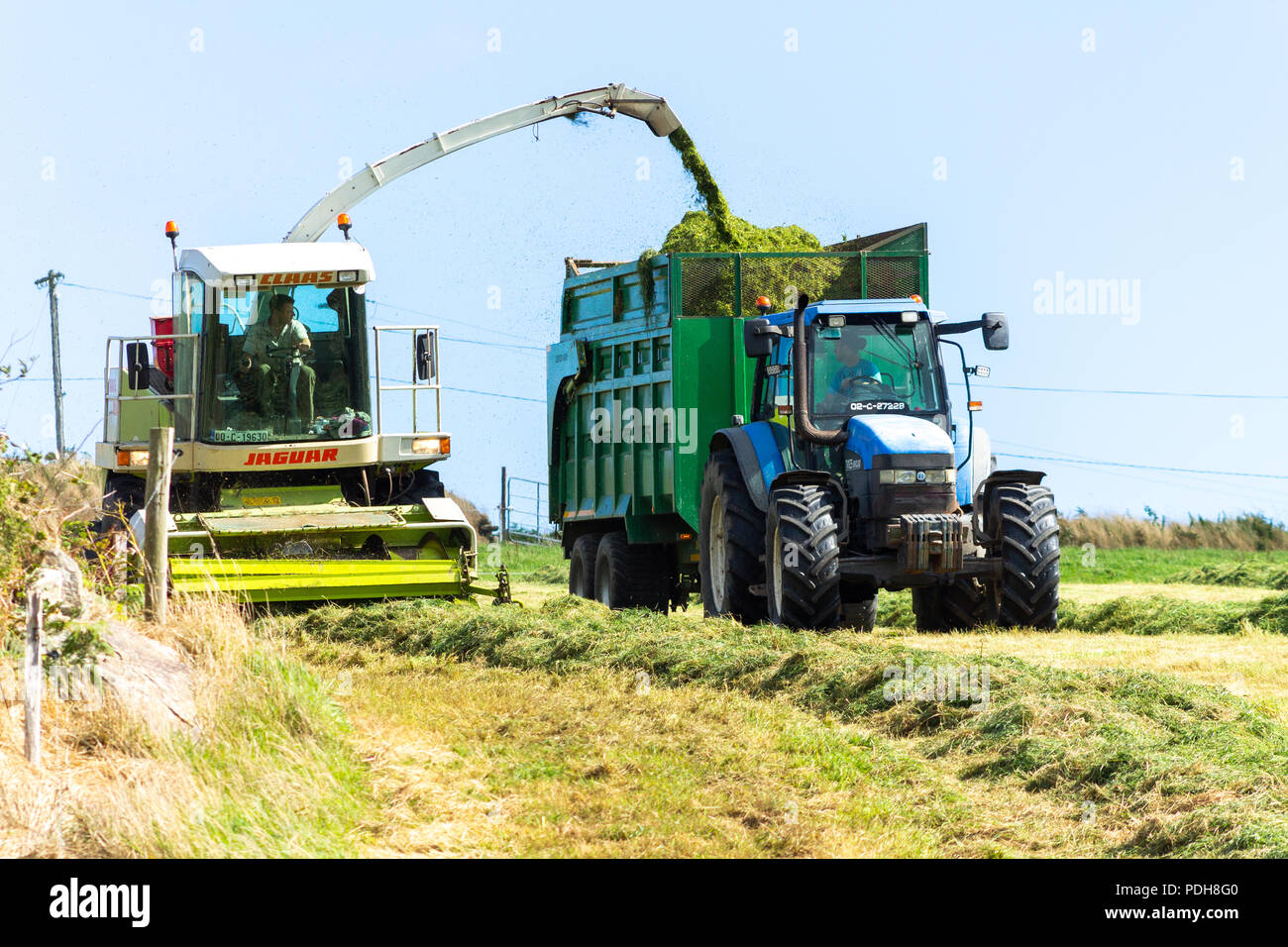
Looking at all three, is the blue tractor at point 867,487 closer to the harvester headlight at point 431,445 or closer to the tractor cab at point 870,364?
the tractor cab at point 870,364

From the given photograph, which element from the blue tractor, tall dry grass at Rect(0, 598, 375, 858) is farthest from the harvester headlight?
tall dry grass at Rect(0, 598, 375, 858)

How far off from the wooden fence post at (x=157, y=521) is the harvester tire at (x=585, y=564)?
7627mm

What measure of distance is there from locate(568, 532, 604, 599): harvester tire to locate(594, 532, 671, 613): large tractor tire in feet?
2.72

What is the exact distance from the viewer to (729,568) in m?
13.4

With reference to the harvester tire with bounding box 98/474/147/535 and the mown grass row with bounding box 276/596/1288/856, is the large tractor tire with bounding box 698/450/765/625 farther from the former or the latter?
the harvester tire with bounding box 98/474/147/535

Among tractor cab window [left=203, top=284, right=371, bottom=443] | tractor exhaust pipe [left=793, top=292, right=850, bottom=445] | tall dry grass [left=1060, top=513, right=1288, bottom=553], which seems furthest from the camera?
tall dry grass [left=1060, top=513, right=1288, bottom=553]

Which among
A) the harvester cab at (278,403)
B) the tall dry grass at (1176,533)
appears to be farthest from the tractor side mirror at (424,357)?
the tall dry grass at (1176,533)

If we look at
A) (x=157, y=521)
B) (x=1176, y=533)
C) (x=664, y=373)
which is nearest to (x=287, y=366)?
(x=664, y=373)

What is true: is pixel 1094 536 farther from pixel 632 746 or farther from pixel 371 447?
pixel 632 746

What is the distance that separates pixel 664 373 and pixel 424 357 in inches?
84.6

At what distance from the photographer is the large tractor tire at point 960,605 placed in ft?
46.2

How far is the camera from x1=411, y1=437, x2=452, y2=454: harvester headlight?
49.4 feet
